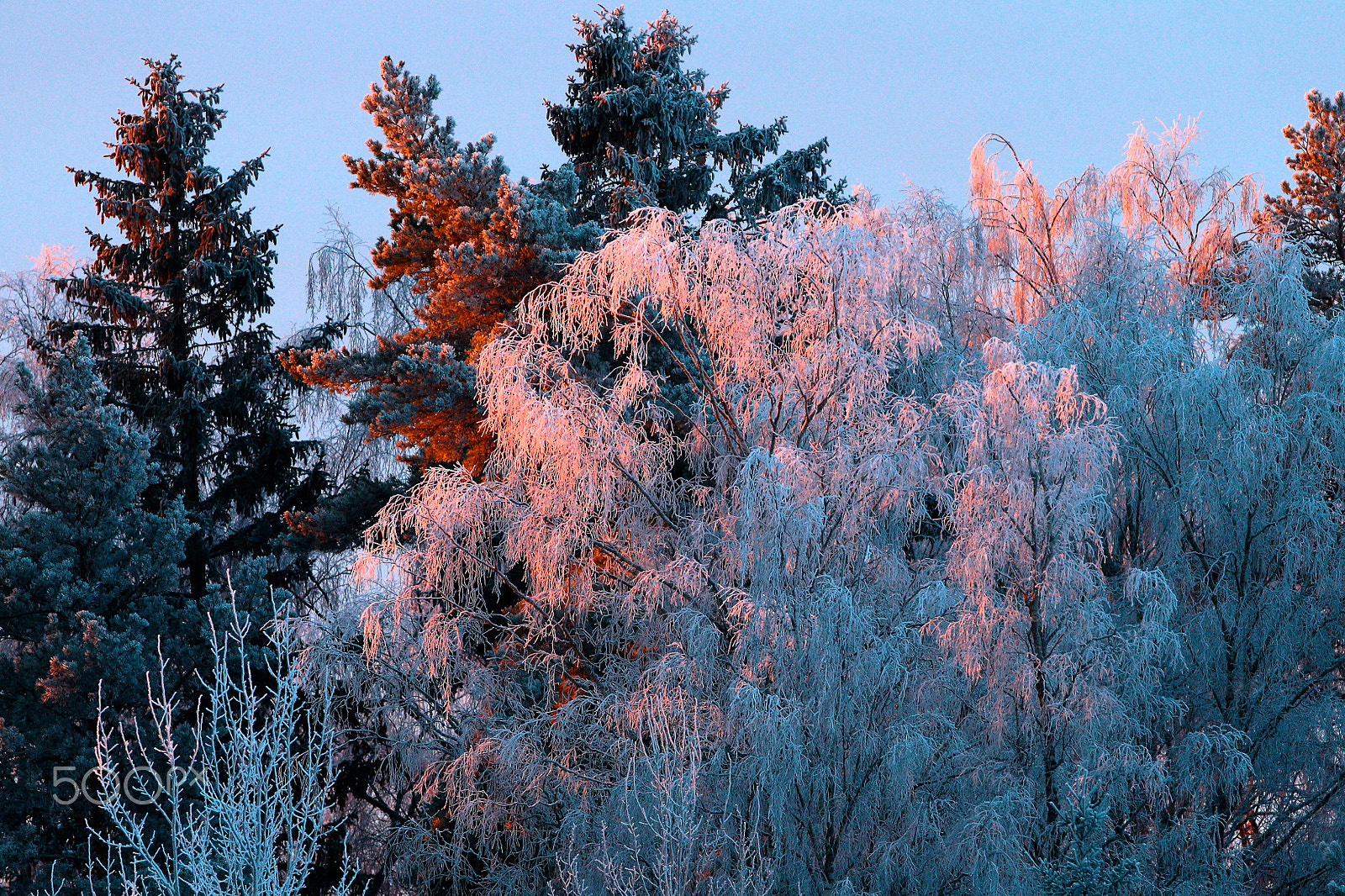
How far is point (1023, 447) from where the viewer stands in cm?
877

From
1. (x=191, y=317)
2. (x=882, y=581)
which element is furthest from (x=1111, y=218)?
(x=191, y=317)

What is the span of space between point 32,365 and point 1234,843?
1456 cm

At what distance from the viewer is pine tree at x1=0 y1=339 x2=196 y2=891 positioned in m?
12.3

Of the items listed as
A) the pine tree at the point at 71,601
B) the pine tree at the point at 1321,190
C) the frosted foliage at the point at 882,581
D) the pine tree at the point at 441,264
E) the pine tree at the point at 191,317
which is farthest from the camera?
the pine tree at the point at 1321,190

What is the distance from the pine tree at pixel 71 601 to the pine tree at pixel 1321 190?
51.3 ft

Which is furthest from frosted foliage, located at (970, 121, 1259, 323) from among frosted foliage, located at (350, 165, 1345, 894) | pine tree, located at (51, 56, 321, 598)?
pine tree, located at (51, 56, 321, 598)

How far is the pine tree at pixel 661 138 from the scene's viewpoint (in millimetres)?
16047

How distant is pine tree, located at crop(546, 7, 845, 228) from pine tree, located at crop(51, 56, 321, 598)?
4433 millimetres

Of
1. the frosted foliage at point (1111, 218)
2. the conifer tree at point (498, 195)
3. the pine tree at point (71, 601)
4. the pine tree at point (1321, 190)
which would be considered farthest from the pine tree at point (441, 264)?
the pine tree at point (1321, 190)

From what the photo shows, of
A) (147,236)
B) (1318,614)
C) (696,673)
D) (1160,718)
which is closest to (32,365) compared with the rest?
(147,236)

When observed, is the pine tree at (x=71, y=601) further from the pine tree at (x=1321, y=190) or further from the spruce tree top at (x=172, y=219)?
the pine tree at (x=1321, y=190)

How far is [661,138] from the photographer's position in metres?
16.3

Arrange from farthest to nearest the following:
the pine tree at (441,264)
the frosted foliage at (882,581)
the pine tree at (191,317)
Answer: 1. the pine tree at (191,317)
2. the pine tree at (441,264)
3. the frosted foliage at (882,581)

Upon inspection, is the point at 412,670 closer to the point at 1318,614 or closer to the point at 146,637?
the point at 146,637
